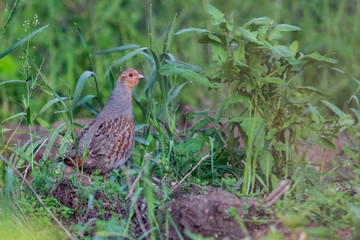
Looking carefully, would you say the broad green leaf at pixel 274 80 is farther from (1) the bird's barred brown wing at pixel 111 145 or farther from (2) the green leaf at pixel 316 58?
(1) the bird's barred brown wing at pixel 111 145

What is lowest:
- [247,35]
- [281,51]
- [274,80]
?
[274,80]

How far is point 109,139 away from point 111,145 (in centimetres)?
6

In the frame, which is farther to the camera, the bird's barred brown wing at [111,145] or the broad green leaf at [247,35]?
the bird's barred brown wing at [111,145]

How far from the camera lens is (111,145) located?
438cm

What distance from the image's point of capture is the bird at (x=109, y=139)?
4.34 m

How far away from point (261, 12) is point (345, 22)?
36.8 inches

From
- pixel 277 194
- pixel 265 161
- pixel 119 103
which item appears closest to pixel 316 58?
pixel 265 161

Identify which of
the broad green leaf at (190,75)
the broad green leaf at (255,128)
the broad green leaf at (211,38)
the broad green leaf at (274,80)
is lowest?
the broad green leaf at (255,128)

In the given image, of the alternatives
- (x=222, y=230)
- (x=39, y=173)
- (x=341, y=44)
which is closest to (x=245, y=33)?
(x=222, y=230)

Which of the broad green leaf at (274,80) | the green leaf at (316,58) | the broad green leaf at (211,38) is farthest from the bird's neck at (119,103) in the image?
the green leaf at (316,58)

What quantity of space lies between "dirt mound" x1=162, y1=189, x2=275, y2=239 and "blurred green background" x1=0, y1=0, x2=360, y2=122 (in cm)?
315

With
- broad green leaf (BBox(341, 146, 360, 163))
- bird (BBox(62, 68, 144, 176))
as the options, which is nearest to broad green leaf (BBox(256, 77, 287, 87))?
broad green leaf (BBox(341, 146, 360, 163))

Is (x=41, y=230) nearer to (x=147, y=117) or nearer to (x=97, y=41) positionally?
(x=147, y=117)

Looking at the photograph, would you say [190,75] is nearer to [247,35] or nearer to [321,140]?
[247,35]
